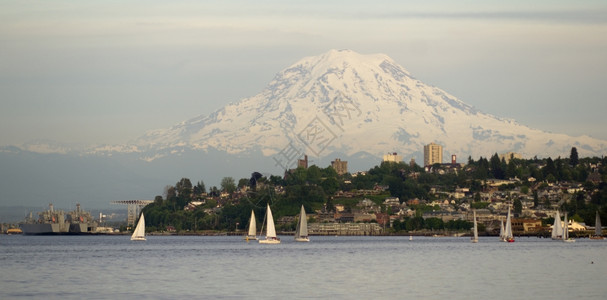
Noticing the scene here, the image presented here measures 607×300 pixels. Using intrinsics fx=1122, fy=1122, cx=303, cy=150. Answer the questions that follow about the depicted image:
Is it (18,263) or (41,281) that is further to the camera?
(18,263)

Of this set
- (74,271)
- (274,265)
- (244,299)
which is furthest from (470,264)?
(244,299)

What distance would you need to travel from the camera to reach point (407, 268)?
87875 mm

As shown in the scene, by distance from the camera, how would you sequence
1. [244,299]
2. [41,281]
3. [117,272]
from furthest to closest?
[117,272]
[41,281]
[244,299]

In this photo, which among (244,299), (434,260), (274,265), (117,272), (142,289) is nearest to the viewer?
(244,299)

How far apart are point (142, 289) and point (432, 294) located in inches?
684

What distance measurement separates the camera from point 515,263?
9700cm

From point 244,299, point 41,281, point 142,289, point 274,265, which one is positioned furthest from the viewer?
point 274,265

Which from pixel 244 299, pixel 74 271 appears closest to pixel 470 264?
pixel 74 271

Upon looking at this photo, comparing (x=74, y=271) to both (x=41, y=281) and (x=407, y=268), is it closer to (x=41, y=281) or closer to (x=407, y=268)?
(x=41, y=281)

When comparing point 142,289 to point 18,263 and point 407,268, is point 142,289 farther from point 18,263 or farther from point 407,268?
point 18,263

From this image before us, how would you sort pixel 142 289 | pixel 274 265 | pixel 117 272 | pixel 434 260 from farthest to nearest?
pixel 434 260
pixel 274 265
pixel 117 272
pixel 142 289

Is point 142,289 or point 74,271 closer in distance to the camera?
point 142,289

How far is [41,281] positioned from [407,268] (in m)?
28.6

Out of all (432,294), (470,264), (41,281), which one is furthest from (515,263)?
(41,281)
